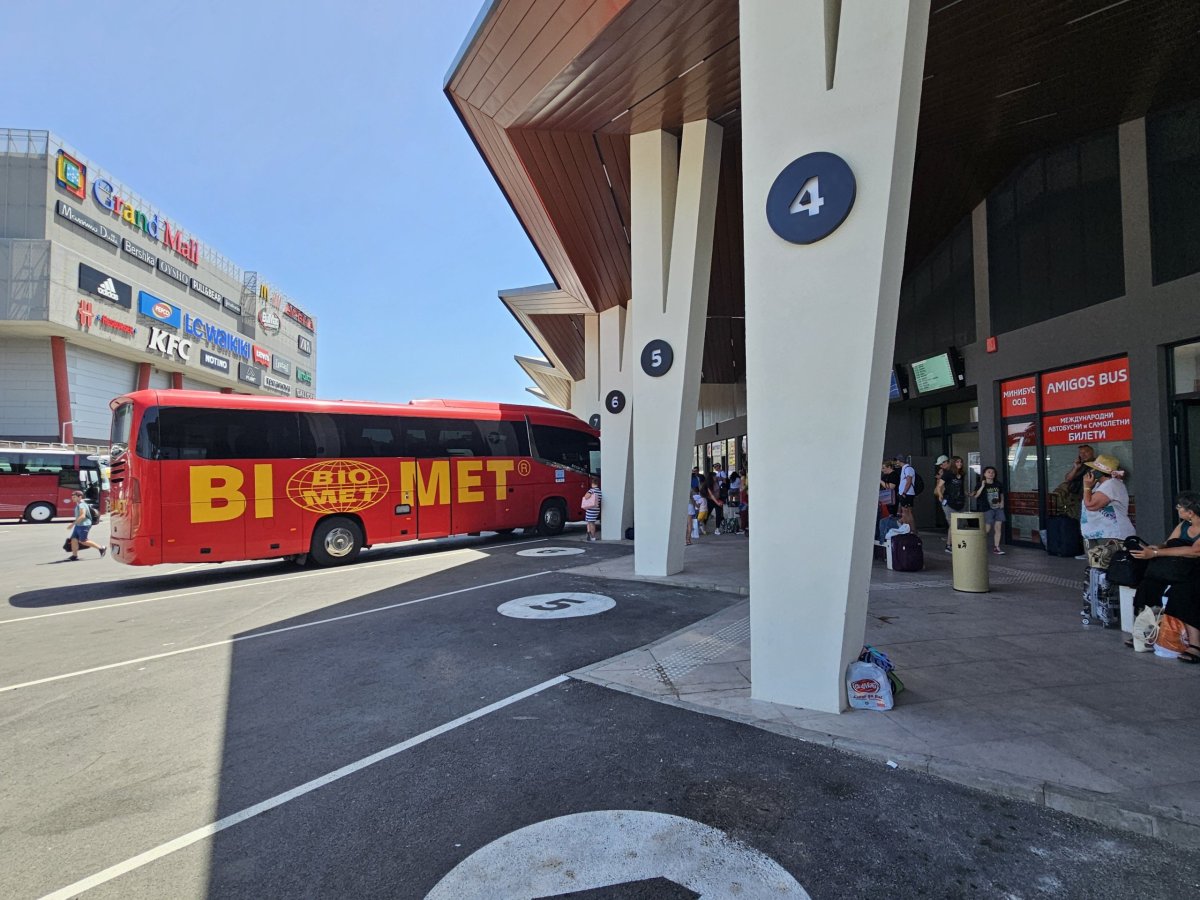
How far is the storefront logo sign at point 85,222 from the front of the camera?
126ft

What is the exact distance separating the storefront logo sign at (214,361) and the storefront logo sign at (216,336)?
98 cm

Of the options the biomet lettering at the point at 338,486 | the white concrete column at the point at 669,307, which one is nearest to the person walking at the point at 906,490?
the white concrete column at the point at 669,307

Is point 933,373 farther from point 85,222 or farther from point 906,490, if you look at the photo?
point 85,222

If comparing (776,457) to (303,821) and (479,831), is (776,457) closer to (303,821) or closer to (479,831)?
(479,831)

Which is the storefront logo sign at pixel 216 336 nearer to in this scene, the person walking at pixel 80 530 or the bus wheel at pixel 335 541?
the person walking at pixel 80 530

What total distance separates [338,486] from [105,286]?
4254 centimetres

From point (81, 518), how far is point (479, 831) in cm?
1610

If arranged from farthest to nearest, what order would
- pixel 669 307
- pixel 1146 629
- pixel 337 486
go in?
pixel 337 486
pixel 669 307
pixel 1146 629

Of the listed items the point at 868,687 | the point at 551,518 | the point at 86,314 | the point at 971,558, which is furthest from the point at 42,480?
the point at 971,558

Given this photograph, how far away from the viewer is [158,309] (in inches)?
1789

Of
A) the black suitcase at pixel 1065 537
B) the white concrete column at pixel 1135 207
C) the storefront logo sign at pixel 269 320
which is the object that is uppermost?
the storefront logo sign at pixel 269 320

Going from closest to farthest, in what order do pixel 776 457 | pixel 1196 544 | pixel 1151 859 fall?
pixel 1151 859
pixel 776 457
pixel 1196 544

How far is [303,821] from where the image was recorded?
2.95 m

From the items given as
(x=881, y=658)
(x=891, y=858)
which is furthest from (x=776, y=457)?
(x=891, y=858)
